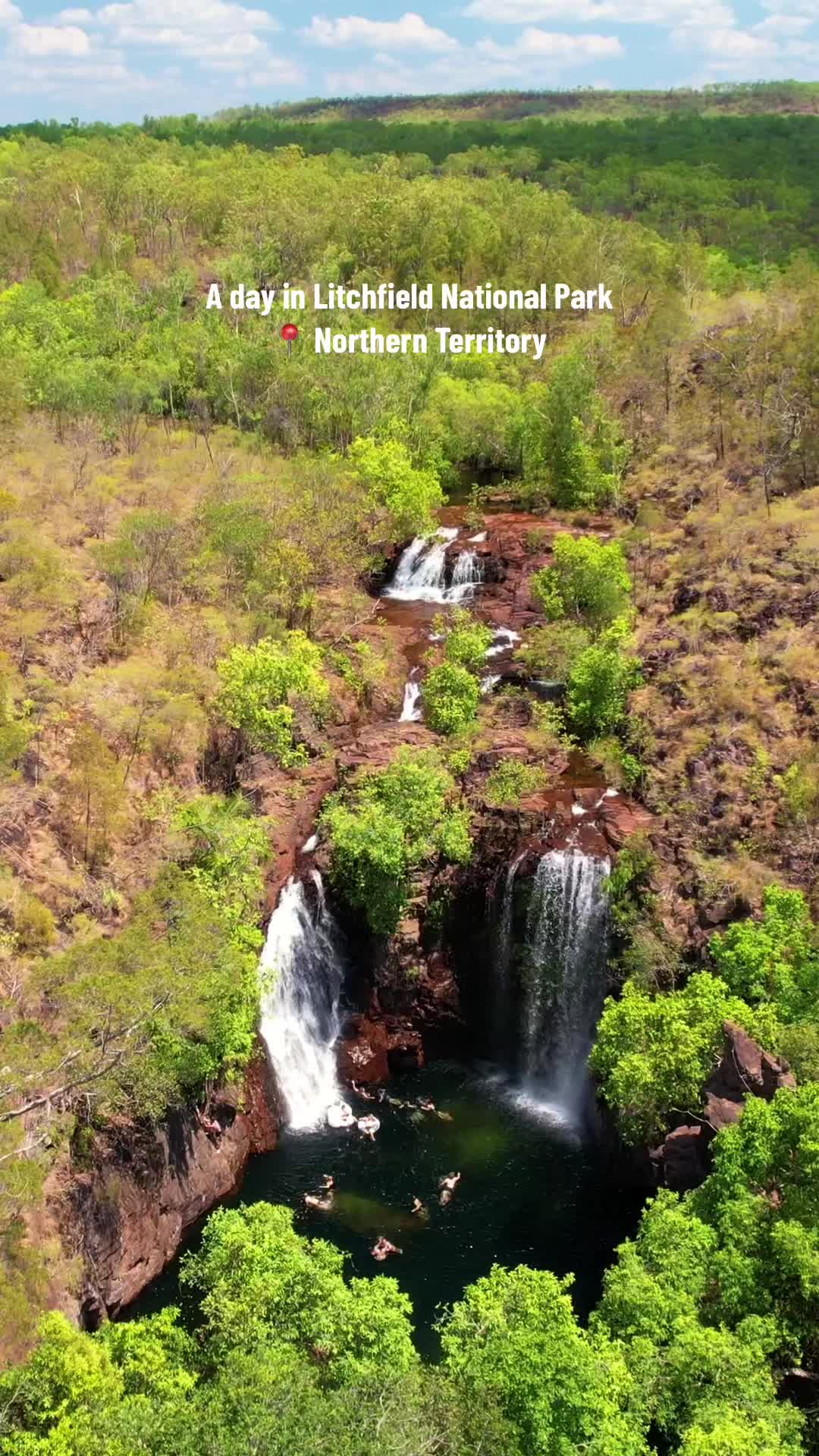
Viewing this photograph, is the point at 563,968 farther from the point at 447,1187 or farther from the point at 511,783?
the point at 447,1187

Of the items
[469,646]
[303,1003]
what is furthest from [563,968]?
[469,646]

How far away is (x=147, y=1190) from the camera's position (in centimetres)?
2780

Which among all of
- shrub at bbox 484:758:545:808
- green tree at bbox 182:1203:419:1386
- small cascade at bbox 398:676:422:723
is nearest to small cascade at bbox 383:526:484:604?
small cascade at bbox 398:676:422:723

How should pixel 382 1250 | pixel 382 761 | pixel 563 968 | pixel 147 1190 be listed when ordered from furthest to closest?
pixel 382 761, pixel 563 968, pixel 382 1250, pixel 147 1190

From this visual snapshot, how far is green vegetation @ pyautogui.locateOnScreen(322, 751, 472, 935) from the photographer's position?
34.6 metres

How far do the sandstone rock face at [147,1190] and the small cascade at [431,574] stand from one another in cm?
2956

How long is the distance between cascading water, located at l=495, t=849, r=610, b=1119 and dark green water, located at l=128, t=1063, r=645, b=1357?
1.67 metres

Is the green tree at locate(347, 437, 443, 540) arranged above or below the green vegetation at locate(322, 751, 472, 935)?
above

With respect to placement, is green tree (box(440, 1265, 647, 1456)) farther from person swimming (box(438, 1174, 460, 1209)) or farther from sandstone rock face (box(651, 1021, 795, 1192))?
person swimming (box(438, 1174, 460, 1209))

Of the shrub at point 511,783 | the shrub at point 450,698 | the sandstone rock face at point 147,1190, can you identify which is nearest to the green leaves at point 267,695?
the shrub at point 450,698

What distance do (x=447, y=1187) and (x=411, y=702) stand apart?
2040 centimetres

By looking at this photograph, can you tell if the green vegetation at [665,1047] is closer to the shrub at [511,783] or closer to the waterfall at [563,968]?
the waterfall at [563,968]

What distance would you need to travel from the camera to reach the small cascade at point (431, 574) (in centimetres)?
5500

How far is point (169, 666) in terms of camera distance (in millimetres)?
41438
